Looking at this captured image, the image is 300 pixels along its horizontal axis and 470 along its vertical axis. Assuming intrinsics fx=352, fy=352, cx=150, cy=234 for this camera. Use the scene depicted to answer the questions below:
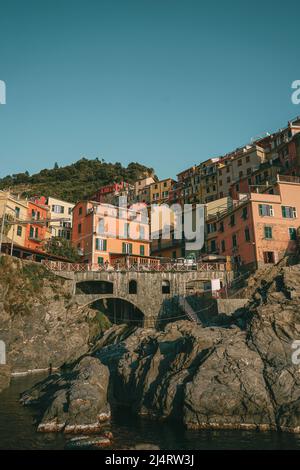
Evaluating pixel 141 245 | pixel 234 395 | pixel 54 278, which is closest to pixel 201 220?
pixel 141 245

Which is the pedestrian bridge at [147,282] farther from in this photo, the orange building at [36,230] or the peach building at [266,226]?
the orange building at [36,230]

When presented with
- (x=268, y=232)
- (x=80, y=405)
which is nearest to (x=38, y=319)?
(x=80, y=405)

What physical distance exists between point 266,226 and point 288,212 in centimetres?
447

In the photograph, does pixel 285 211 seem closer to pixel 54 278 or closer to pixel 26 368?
pixel 54 278

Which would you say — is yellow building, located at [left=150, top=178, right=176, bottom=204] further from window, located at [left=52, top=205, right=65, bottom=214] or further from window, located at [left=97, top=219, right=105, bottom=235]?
window, located at [left=97, top=219, right=105, bottom=235]

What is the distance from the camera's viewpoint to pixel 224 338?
24.2 m

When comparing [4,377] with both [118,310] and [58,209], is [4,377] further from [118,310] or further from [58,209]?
[58,209]

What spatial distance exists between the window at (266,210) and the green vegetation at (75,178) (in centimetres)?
8014

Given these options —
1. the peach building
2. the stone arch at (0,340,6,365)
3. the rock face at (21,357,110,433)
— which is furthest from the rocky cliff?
the peach building

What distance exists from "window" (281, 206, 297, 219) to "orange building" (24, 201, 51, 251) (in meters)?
36.9

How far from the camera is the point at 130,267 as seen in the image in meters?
51.3

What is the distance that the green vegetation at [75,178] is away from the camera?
416ft

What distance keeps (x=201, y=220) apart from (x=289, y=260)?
23901 millimetres

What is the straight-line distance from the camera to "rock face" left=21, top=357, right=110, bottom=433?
64.6ft
